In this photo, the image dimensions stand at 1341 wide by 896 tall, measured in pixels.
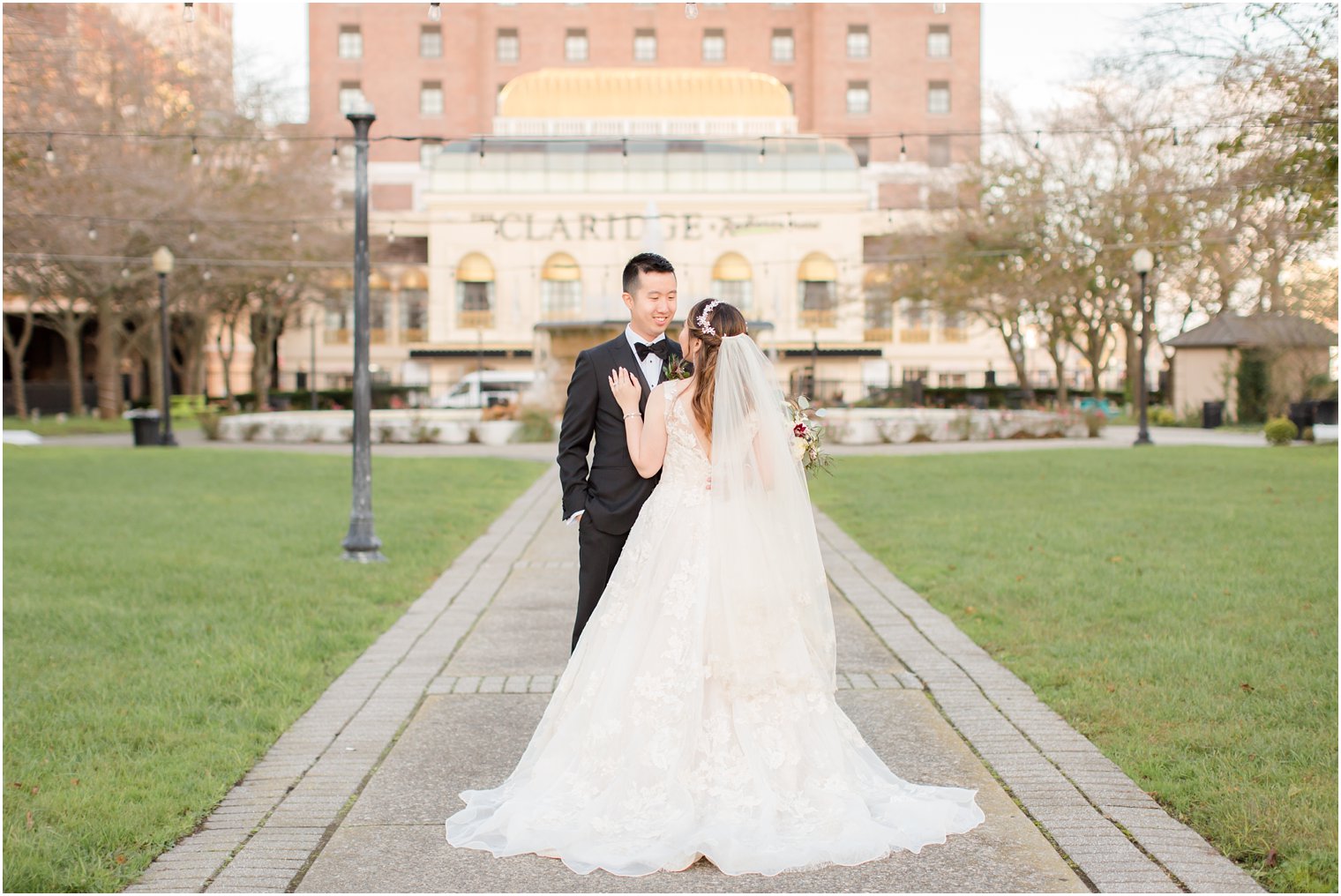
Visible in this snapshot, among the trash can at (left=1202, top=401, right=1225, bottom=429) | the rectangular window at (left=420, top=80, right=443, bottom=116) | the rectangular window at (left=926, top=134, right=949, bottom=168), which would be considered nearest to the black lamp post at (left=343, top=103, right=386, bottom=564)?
the trash can at (left=1202, top=401, right=1225, bottom=429)

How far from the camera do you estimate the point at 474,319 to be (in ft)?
210

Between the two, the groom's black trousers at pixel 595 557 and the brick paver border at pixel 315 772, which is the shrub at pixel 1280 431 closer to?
the brick paver border at pixel 315 772

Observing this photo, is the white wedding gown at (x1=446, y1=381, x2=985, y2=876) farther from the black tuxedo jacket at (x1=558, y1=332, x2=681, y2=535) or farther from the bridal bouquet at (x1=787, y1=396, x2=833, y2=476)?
the bridal bouquet at (x1=787, y1=396, x2=833, y2=476)

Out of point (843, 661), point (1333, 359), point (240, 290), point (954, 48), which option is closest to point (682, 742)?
point (843, 661)

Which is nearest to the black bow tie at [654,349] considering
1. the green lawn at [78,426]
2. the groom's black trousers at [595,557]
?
the groom's black trousers at [595,557]

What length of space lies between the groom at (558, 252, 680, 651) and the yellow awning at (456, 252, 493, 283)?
194 feet

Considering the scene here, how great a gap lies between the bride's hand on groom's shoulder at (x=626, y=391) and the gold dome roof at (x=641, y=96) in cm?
6181

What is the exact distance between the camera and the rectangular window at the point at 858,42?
74062mm

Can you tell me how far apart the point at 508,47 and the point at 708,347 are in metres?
73.7

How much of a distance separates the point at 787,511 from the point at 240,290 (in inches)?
1878

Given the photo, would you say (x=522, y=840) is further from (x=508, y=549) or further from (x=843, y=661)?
(x=508, y=549)

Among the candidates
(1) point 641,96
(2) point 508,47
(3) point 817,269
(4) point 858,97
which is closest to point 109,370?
(1) point 641,96

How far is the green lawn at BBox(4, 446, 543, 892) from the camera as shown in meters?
5.31

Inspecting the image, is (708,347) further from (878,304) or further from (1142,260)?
(878,304)
